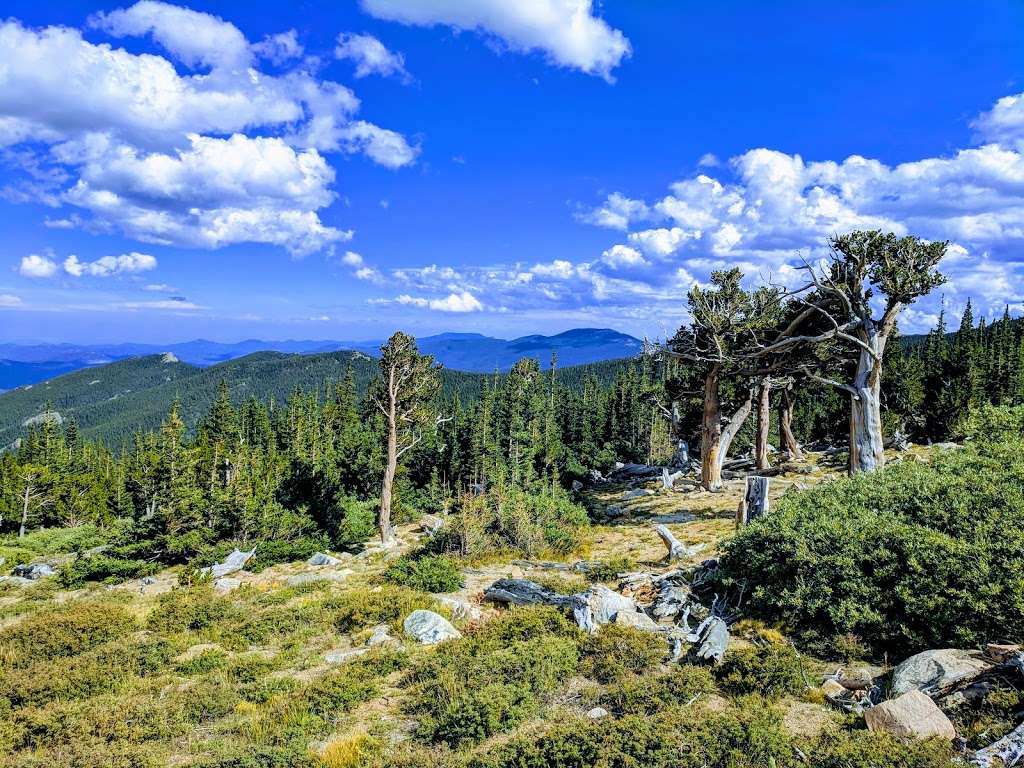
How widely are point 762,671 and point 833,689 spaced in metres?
0.96

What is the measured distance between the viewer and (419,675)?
979 cm

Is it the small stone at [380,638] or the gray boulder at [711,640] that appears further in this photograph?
the small stone at [380,638]

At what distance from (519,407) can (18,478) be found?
1951 inches

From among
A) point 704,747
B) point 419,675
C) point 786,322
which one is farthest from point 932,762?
point 786,322

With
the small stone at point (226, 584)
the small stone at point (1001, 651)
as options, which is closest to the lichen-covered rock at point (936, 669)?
the small stone at point (1001, 651)

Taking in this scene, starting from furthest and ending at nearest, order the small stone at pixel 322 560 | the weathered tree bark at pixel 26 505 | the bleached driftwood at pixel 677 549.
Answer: the weathered tree bark at pixel 26 505 < the small stone at pixel 322 560 < the bleached driftwood at pixel 677 549

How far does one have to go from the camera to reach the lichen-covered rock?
7355 millimetres

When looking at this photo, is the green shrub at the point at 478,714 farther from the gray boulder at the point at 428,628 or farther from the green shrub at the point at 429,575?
the green shrub at the point at 429,575

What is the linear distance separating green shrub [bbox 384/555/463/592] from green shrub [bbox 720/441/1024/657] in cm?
756

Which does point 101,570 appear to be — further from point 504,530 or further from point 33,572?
point 504,530

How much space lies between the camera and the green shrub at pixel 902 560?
8398 mm

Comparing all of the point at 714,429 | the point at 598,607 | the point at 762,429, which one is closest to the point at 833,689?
the point at 598,607

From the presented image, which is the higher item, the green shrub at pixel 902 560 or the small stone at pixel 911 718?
the green shrub at pixel 902 560

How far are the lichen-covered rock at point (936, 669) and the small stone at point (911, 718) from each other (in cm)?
51
